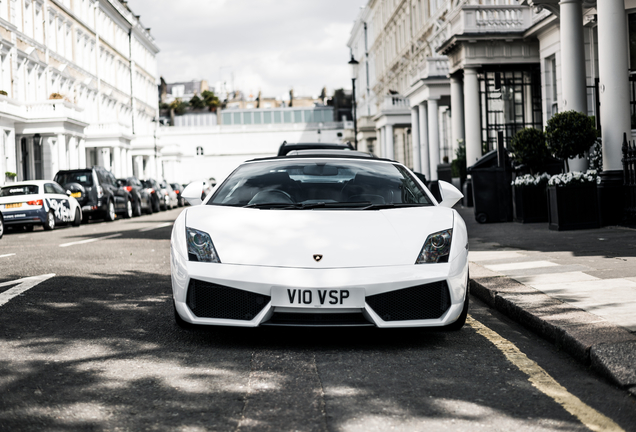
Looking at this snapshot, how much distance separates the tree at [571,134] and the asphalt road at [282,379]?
806cm

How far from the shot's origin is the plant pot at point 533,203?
1593 cm

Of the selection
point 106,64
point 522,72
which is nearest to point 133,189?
point 522,72

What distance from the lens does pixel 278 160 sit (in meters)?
7.00

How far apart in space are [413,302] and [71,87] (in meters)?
52.1

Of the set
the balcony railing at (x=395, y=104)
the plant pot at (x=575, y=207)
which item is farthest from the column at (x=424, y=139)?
the plant pot at (x=575, y=207)

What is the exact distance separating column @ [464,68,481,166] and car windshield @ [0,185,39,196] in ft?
42.3

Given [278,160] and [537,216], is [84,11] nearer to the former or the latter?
[537,216]

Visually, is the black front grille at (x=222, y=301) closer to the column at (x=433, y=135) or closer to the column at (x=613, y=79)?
the column at (x=613, y=79)

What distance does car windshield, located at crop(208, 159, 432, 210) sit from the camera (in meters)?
6.25

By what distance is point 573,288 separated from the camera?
723 centimetres

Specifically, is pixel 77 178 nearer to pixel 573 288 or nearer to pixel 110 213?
pixel 110 213

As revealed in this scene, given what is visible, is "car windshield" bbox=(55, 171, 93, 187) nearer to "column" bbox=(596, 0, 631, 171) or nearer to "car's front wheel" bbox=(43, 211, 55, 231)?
"car's front wheel" bbox=(43, 211, 55, 231)

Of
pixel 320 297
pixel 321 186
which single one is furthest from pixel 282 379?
pixel 321 186

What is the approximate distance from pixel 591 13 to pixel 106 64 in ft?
172
